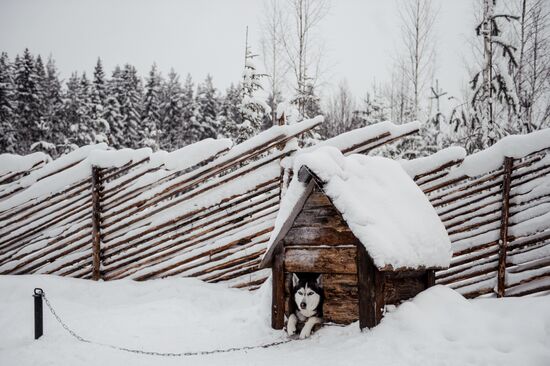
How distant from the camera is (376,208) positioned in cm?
397

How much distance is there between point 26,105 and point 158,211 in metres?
39.3

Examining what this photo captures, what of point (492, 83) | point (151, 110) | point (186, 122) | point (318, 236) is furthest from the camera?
point (186, 122)

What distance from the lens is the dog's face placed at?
162 inches

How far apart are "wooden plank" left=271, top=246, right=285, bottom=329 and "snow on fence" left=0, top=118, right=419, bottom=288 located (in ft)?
6.50

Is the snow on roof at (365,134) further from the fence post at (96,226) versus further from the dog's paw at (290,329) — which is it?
the fence post at (96,226)

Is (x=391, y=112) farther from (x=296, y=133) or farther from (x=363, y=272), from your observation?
(x=363, y=272)

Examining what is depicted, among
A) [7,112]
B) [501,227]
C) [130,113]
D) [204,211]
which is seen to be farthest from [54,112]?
[501,227]

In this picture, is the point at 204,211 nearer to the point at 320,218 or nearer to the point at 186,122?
the point at 320,218

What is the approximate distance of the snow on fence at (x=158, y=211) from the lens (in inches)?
255

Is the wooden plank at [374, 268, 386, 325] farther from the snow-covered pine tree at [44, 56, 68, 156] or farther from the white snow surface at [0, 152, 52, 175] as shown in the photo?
the snow-covered pine tree at [44, 56, 68, 156]

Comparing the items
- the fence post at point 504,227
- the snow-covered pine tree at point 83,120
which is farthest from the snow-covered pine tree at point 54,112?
the fence post at point 504,227

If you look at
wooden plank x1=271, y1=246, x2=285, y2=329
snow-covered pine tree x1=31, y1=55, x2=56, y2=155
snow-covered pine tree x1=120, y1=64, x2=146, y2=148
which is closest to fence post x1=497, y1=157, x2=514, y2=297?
wooden plank x1=271, y1=246, x2=285, y2=329

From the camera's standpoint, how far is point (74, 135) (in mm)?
28969

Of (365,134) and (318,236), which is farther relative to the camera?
(365,134)
